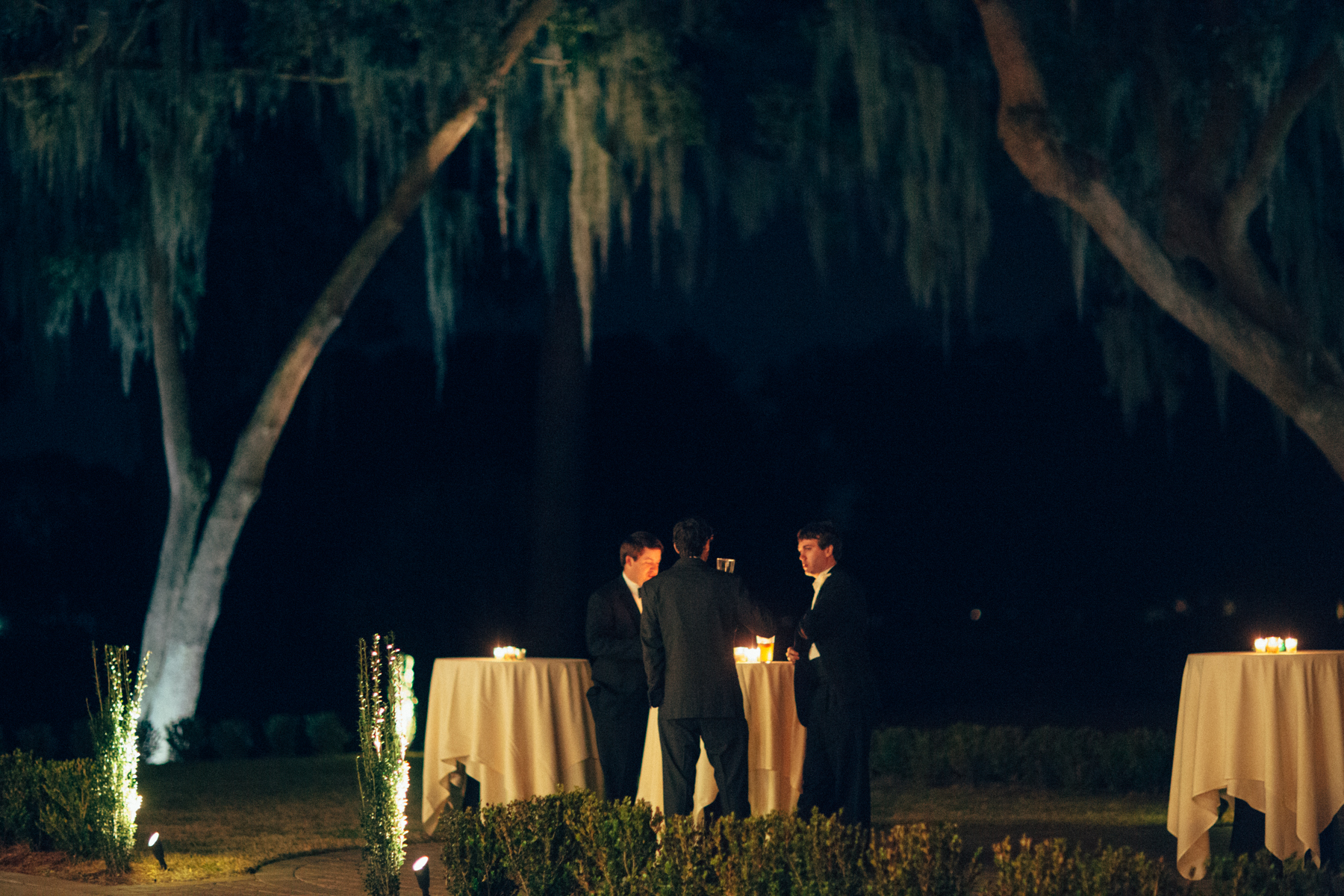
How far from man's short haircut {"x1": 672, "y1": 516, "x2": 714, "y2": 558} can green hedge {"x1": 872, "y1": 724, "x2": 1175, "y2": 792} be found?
5.44m

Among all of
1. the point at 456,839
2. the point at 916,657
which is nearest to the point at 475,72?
the point at 456,839

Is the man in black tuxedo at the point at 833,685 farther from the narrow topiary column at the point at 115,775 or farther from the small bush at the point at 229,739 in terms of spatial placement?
the small bush at the point at 229,739

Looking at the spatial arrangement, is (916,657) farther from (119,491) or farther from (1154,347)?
(1154,347)

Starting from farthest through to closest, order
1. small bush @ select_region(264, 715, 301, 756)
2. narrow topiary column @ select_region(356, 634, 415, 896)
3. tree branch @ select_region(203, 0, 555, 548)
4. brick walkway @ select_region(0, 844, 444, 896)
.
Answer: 1. small bush @ select_region(264, 715, 301, 756)
2. tree branch @ select_region(203, 0, 555, 548)
3. brick walkway @ select_region(0, 844, 444, 896)
4. narrow topiary column @ select_region(356, 634, 415, 896)

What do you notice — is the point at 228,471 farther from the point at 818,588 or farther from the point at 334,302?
the point at 818,588

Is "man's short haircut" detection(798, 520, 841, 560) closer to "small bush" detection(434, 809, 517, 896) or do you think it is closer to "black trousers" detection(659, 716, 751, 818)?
"black trousers" detection(659, 716, 751, 818)

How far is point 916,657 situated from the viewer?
3120 centimetres

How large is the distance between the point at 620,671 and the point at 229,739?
298 inches

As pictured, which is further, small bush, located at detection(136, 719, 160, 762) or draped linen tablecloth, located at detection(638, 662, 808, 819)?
small bush, located at detection(136, 719, 160, 762)

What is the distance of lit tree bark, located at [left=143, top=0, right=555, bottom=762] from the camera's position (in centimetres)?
1338

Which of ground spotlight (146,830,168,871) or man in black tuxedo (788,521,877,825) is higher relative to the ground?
man in black tuxedo (788,521,877,825)

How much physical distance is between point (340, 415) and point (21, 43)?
1199cm

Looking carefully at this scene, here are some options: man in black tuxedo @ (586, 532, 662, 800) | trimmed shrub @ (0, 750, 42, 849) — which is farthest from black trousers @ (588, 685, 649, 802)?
trimmed shrub @ (0, 750, 42, 849)

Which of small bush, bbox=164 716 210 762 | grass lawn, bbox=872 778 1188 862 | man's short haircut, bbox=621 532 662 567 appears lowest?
grass lawn, bbox=872 778 1188 862
